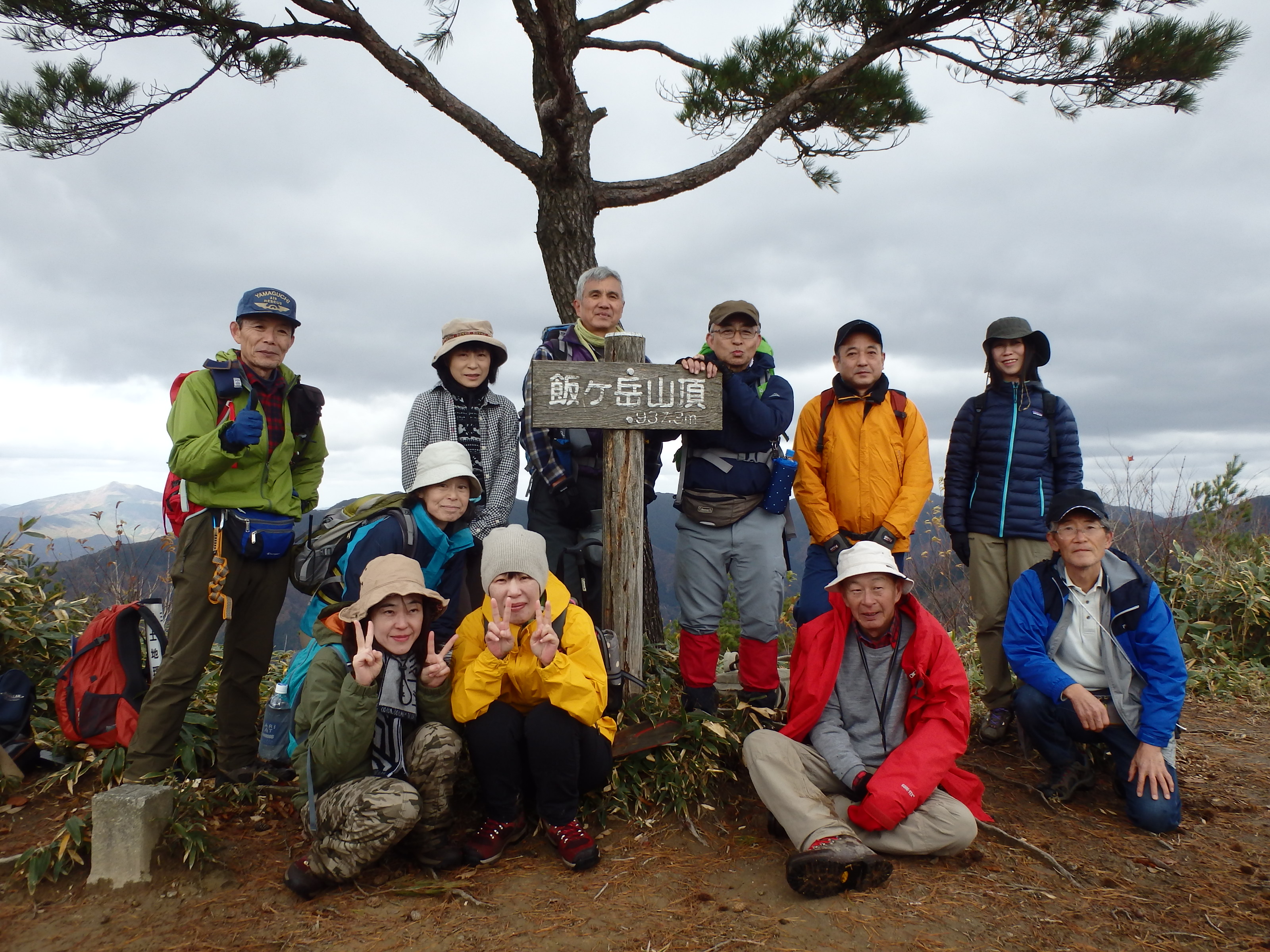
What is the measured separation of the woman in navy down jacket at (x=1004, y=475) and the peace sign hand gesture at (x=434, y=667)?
10.2 feet

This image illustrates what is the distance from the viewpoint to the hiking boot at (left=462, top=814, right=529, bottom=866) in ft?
10.9

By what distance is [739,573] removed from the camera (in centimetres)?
411

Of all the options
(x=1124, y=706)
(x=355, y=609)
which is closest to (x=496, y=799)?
(x=355, y=609)

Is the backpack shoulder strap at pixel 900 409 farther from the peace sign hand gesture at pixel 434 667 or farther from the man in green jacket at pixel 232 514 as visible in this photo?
the man in green jacket at pixel 232 514

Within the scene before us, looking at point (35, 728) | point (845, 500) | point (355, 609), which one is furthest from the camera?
point (35, 728)

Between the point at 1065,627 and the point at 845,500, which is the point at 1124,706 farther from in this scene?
the point at 845,500

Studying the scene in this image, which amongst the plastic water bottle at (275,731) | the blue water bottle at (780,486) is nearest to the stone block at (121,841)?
the plastic water bottle at (275,731)

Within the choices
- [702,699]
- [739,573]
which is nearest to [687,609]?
[739,573]

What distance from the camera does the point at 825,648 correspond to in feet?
11.7

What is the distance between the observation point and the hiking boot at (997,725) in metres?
4.71

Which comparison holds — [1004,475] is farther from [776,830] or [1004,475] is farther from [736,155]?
[736,155]

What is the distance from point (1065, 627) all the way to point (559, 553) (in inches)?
108

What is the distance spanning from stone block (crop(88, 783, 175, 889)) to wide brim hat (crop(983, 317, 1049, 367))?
4.89m

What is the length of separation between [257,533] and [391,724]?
4.15ft
